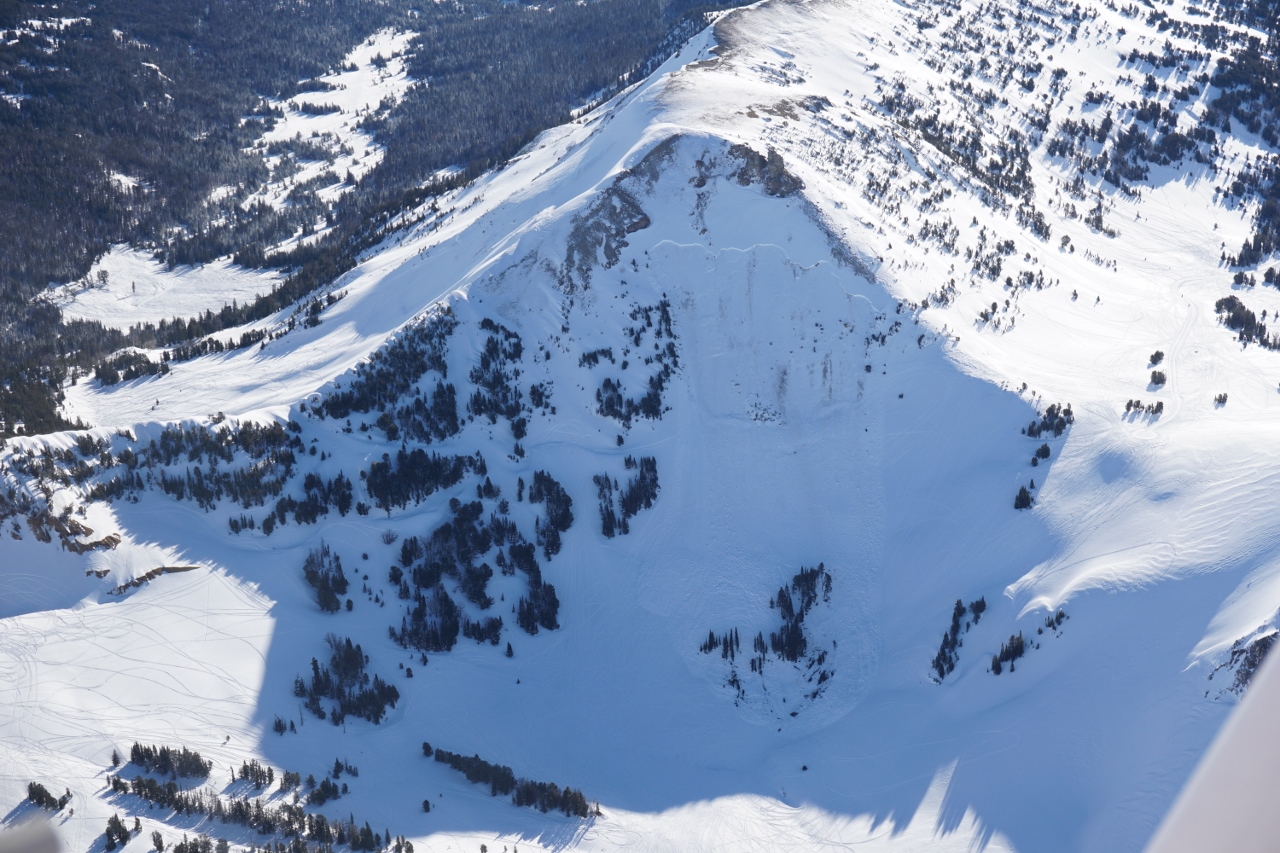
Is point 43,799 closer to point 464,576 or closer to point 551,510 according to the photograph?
point 464,576

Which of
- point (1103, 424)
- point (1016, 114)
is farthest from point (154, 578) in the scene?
point (1016, 114)

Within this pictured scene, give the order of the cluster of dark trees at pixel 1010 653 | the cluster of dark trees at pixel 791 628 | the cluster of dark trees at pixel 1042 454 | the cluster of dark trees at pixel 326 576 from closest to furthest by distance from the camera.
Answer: the cluster of dark trees at pixel 1010 653
the cluster of dark trees at pixel 791 628
the cluster of dark trees at pixel 326 576
the cluster of dark trees at pixel 1042 454

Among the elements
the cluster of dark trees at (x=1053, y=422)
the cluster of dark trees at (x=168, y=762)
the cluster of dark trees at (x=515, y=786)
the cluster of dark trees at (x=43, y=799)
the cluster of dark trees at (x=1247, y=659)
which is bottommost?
the cluster of dark trees at (x=515, y=786)

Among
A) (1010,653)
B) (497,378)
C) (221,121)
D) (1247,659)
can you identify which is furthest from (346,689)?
(221,121)

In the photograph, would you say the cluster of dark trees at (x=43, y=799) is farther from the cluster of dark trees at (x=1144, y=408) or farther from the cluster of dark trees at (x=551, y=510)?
the cluster of dark trees at (x=1144, y=408)

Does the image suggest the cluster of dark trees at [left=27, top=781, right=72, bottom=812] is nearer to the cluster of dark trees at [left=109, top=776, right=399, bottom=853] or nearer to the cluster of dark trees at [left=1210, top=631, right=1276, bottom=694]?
the cluster of dark trees at [left=109, top=776, right=399, bottom=853]

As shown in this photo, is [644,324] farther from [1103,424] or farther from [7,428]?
[7,428]

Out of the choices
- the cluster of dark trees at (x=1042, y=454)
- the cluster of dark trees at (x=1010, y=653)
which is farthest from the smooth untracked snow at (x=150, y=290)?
the cluster of dark trees at (x=1010, y=653)
